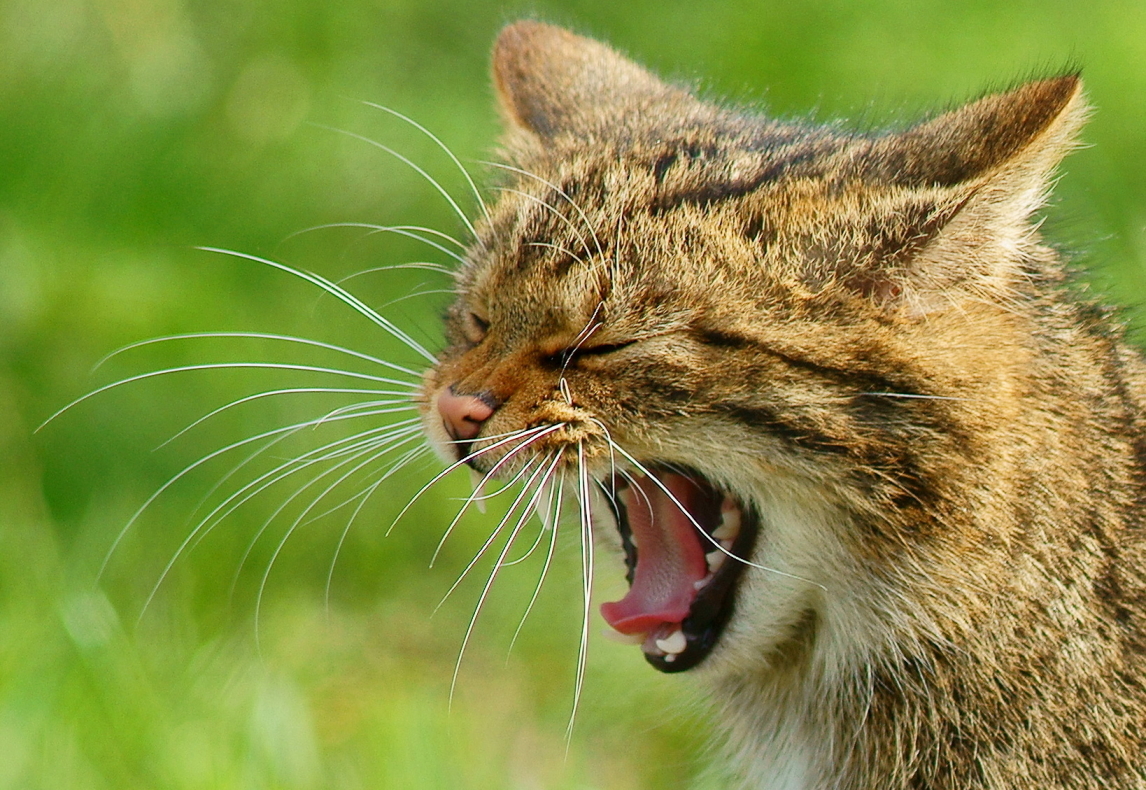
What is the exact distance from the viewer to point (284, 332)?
5602 millimetres

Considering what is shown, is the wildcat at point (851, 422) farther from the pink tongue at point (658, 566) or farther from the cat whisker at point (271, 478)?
the cat whisker at point (271, 478)

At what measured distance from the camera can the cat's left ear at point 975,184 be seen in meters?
2.73

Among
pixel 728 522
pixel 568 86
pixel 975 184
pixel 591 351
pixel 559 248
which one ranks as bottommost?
pixel 728 522

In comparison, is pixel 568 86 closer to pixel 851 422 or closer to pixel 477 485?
pixel 477 485

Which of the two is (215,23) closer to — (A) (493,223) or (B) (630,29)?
(B) (630,29)

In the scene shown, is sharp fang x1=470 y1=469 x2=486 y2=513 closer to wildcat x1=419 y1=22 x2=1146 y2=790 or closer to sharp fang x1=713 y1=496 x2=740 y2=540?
wildcat x1=419 y1=22 x2=1146 y2=790

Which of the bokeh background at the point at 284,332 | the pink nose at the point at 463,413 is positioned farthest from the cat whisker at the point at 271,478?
the pink nose at the point at 463,413

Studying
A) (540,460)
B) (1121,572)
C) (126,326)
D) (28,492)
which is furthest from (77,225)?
(1121,572)

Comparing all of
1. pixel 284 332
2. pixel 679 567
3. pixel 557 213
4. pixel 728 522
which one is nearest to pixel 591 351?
pixel 557 213

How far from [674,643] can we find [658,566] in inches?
6.7

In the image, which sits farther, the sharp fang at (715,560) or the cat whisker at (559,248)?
the sharp fang at (715,560)

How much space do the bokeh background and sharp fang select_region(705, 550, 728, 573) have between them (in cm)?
57

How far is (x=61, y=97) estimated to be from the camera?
5914mm

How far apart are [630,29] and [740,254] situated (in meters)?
4.58
